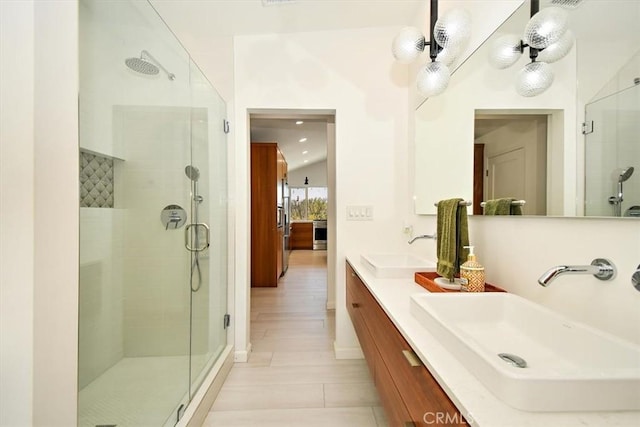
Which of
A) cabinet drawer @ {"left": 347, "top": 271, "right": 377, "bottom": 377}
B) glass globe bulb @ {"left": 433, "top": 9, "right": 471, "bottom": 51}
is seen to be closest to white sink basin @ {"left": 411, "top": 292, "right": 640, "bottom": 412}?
cabinet drawer @ {"left": 347, "top": 271, "right": 377, "bottom": 377}

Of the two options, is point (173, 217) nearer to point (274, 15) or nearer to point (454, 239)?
point (274, 15)

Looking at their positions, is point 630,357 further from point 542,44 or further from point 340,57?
point 340,57

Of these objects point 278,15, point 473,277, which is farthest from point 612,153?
point 278,15

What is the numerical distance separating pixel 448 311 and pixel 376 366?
47 cm

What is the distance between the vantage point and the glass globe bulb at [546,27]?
0.86 meters

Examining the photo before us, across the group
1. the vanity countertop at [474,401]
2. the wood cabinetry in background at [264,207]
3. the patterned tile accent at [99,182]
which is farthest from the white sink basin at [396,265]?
the wood cabinetry in background at [264,207]

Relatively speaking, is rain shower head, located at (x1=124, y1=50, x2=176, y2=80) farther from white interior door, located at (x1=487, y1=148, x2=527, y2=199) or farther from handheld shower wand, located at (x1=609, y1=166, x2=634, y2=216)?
handheld shower wand, located at (x1=609, y1=166, x2=634, y2=216)

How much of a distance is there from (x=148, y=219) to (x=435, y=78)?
1.95 m

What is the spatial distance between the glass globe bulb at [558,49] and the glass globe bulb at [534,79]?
21mm

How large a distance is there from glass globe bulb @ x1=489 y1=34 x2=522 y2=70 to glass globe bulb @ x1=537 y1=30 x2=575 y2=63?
0.13 m

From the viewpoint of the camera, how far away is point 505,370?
0.51m

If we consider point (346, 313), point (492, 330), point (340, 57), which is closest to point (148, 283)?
point (346, 313)

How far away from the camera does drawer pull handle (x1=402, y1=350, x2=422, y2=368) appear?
73cm

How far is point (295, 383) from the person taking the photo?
181cm
